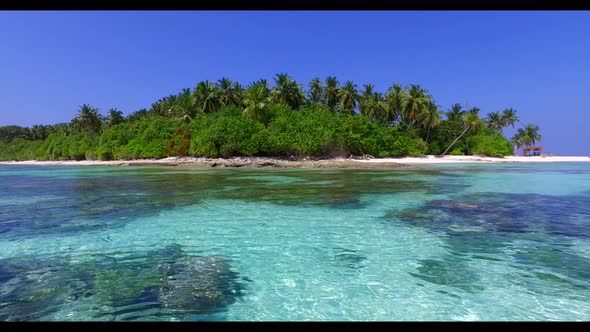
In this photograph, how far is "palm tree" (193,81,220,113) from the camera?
61000 millimetres

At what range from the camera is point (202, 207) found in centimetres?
1281

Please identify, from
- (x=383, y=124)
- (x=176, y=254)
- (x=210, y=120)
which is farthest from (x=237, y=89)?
(x=176, y=254)

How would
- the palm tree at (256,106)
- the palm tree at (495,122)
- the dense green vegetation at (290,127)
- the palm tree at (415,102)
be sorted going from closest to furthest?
1. the dense green vegetation at (290,127)
2. the palm tree at (256,106)
3. the palm tree at (415,102)
4. the palm tree at (495,122)

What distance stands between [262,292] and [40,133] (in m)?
126

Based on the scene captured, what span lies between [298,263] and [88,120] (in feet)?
297

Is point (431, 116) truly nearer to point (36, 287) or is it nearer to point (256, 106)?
point (256, 106)

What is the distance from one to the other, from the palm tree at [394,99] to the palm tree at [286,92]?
57.0 feet

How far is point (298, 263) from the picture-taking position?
6484mm

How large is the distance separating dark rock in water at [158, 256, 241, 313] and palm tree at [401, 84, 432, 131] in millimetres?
59833

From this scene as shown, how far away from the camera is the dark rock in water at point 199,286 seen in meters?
4.70

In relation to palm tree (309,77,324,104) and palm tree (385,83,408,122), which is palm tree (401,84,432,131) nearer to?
palm tree (385,83,408,122)

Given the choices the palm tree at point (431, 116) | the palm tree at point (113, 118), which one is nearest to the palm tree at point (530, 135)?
the palm tree at point (431, 116)

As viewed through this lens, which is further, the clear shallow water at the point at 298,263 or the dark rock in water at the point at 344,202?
the dark rock in water at the point at 344,202

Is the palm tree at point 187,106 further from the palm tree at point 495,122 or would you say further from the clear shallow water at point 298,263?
the palm tree at point 495,122
